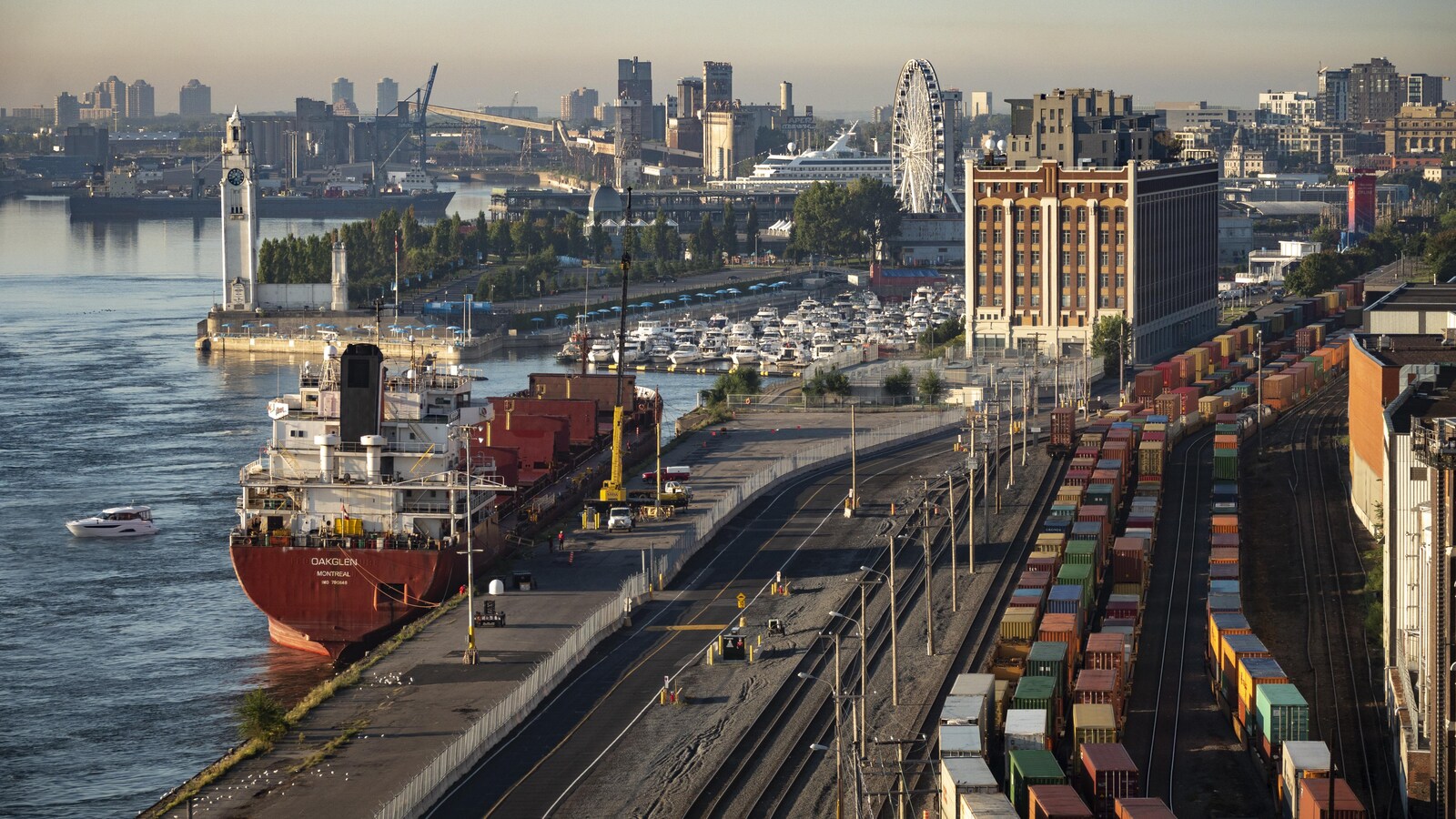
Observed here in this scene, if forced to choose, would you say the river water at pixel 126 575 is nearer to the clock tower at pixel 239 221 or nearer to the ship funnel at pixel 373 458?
the ship funnel at pixel 373 458

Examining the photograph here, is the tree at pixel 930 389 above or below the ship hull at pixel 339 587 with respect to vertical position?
above

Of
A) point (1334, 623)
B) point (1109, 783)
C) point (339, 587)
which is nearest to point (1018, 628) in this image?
point (1334, 623)

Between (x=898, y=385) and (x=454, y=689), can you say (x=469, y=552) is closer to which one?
(x=454, y=689)

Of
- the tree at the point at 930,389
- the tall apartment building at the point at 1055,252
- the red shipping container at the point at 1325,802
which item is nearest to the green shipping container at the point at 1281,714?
the red shipping container at the point at 1325,802

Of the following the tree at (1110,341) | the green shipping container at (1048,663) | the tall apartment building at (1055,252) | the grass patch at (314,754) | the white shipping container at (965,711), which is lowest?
the grass patch at (314,754)

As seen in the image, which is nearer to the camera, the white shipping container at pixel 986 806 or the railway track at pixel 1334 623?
the white shipping container at pixel 986 806

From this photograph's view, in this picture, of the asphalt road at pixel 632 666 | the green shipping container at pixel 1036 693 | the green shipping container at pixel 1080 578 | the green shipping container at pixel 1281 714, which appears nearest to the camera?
the green shipping container at pixel 1281 714

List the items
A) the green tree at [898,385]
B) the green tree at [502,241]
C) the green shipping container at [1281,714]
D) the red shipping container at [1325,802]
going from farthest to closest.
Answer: the green tree at [502,241] < the green tree at [898,385] < the green shipping container at [1281,714] < the red shipping container at [1325,802]
